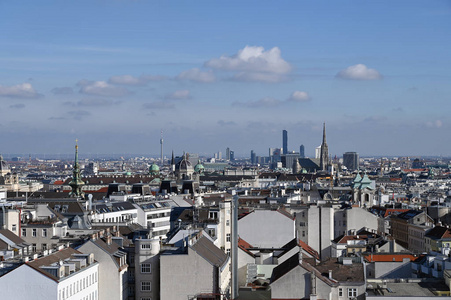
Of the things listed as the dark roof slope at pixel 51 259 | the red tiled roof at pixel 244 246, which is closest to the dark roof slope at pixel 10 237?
the dark roof slope at pixel 51 259

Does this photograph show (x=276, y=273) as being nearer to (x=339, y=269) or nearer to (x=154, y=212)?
(x=339, y=269)

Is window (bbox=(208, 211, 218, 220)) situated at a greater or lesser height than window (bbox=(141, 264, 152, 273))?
greater

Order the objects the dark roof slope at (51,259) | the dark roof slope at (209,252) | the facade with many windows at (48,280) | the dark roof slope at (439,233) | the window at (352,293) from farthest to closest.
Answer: the dark roof slope at (439,233) < the dark roof slope at (209,252) < the window at (352,293) < the dark roof slope at (51,259) < the facade with many windows at (48,280)

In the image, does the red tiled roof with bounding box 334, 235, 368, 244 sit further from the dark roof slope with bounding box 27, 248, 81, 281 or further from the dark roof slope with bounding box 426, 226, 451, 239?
the dark roof slope with bounding box 27, 248, 81, 281

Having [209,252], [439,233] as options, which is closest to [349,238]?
[439,233]

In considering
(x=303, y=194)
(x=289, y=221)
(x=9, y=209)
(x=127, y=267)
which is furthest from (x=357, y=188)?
(x=127, y=267)

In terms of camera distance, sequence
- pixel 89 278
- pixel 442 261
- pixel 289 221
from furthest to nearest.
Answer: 1. pixel 289 221
2. pixel 442 261
3. pixel 89 278

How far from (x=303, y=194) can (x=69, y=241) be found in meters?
62.9

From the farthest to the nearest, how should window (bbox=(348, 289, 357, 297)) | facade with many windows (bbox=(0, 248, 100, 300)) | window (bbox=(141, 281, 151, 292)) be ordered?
window (bbox=(141, 281, 151, 292)), window (bbox=(348, 289, 357, 297)), facade with many windows (bbox=(0, 248, 100, 300))

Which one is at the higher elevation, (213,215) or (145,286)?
(213,215)

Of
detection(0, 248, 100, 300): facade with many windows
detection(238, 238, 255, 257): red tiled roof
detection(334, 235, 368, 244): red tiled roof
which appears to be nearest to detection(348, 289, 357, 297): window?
detection(0, 248, 100, 300): facade with many windows

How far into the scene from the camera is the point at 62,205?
289 feet

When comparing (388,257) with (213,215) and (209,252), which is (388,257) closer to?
(213,215)

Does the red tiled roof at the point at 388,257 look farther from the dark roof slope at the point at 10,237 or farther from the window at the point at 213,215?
the dark roof slope at the point at 10,237
